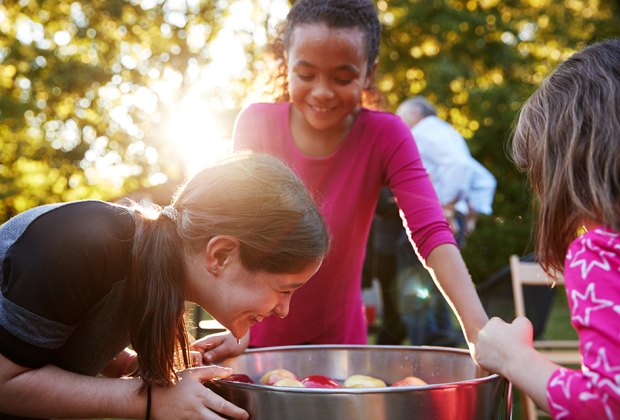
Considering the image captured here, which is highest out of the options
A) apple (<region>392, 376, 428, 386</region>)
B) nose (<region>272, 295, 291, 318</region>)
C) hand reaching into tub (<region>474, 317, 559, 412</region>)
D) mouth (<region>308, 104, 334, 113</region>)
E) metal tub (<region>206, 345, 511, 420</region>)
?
mouth (<region>308, 104, 334, 113</region>)

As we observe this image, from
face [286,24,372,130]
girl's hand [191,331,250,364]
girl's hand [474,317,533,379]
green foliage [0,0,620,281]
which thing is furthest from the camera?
green foliage [0,0,620,281]

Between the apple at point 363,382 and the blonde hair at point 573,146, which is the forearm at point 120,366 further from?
the blonde hair at point 573,146

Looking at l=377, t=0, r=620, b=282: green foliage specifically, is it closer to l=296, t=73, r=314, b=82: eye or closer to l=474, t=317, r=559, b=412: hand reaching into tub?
l=296, t=73, r=314, b=82: eye

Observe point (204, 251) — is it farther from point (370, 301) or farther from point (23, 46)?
point (23, 46)

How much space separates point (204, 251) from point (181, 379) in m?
0.24

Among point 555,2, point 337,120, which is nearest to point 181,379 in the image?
point 337,120

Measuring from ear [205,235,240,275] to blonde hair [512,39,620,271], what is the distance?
55 cm

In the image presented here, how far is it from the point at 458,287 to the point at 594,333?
1.71 ft

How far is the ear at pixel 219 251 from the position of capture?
1.30 m

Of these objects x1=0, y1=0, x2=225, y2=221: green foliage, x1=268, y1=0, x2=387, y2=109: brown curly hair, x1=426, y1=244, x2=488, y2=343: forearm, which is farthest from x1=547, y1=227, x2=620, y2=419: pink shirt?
x1=0, y1=0, x2=225, y2=221: green foliage

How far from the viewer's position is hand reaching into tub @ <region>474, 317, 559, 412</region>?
1.04 m

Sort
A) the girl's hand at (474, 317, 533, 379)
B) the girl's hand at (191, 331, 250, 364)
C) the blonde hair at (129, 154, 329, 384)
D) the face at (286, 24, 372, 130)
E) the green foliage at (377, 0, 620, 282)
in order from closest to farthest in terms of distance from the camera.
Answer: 1. the girl's hand at (474, 317, 533, 379)
2. the blonde hair at (129, 154, 329, 384)
3. the girl's hand at (191, 331, 250, 364)
4. the face at (286, 24, 372, 130)
5. the green foliage at (377, 0, 620, 282)

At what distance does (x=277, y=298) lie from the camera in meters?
1.35

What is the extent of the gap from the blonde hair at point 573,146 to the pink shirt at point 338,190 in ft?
1.81
